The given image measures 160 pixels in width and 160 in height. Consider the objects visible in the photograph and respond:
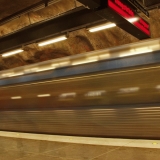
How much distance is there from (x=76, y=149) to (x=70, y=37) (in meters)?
3.24

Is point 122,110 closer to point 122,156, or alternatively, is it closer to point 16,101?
point 122,156

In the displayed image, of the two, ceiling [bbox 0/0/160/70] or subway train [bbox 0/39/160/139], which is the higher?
ceiling [bbox 0/0/160/70]

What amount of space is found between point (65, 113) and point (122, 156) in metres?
2.99

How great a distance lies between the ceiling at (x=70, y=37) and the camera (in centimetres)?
598

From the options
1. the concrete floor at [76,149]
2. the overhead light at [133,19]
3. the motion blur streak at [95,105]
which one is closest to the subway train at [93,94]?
the motion blur streak at [95,105]

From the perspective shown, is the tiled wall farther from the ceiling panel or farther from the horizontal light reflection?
the ceiling panel

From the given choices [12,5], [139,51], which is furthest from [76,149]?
[12,5]

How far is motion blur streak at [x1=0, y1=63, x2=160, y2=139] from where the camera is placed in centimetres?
643

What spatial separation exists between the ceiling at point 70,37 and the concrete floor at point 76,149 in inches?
105

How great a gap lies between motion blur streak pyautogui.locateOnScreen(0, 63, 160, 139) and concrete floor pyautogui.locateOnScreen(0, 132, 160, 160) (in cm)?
32

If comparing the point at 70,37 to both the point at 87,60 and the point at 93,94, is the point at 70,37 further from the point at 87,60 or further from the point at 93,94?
the point at 93,94

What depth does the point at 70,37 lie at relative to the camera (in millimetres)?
7535

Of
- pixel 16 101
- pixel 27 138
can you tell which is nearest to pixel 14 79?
pixel 16 101

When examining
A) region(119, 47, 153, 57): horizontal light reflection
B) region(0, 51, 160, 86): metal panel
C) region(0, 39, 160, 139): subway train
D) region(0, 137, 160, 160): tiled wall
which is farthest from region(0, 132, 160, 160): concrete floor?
region(119, 47, 153, 57): horizontal light reflection
